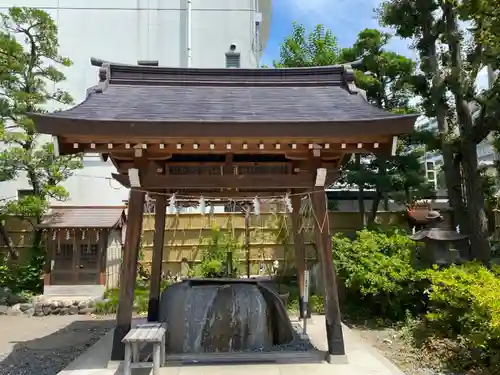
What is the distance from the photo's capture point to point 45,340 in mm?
8344

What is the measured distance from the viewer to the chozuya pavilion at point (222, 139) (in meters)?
4.99

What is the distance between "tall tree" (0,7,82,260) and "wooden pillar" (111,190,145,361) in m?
6.99

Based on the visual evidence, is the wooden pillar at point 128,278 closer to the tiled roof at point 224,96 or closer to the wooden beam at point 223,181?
the wooden beam at point 223,181

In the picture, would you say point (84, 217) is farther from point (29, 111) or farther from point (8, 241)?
point (29, 111)

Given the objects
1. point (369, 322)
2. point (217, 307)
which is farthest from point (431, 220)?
point (217, 307)

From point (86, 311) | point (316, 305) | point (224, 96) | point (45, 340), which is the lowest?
point (45, 340)

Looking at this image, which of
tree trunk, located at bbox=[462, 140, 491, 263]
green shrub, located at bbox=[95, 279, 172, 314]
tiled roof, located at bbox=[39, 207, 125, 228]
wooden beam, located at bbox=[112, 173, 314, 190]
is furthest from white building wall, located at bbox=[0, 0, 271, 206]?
wooden beam, located at bbox=[112, 173, 314, 190]

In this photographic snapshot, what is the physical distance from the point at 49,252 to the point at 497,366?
35.1 ft

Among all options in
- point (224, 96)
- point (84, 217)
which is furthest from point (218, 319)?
point (84, 217)

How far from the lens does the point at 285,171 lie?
5.98 m

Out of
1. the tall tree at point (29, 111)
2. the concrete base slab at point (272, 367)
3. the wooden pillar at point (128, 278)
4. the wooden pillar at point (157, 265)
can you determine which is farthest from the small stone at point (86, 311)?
the wooden pillar at point (128, 278)

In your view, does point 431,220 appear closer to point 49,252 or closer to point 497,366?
point 497,366

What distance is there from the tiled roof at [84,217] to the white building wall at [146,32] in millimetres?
5555

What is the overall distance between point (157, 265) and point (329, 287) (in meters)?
3.39
